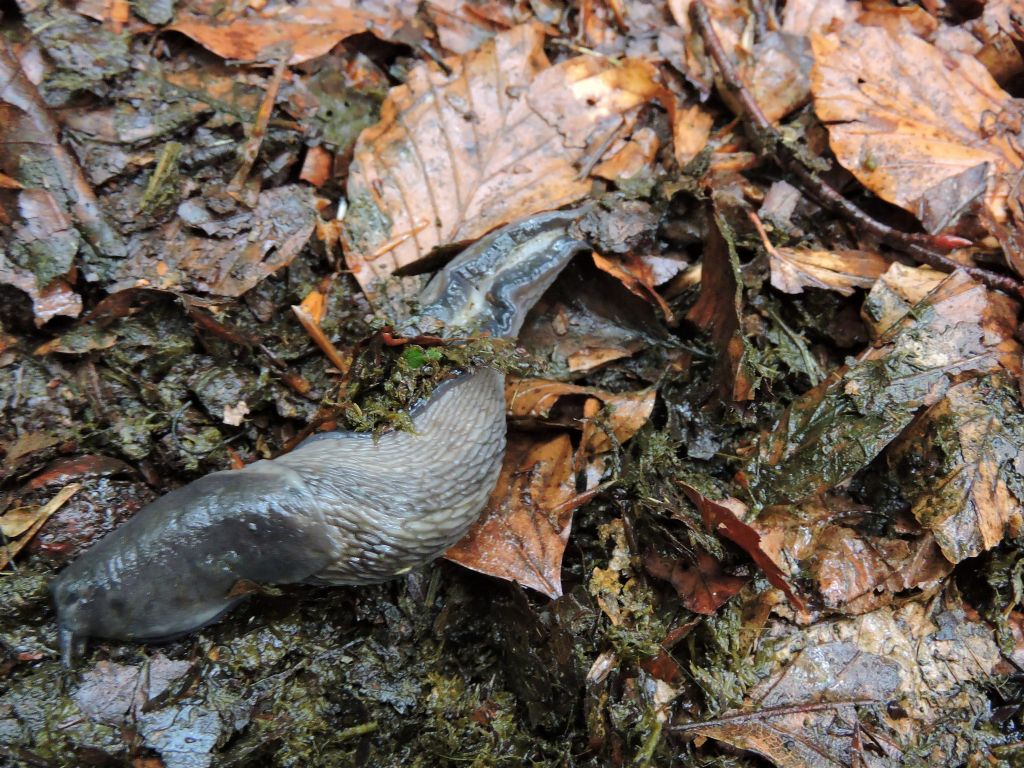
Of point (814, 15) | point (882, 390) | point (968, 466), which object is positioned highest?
point (814, 15)

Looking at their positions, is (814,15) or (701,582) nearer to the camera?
(701,582)

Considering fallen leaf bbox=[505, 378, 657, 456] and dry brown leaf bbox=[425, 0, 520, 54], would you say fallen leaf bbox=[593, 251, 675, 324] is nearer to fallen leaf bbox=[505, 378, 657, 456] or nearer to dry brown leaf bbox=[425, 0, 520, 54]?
fallen leaf bbox=[505, 378, 657, 456]

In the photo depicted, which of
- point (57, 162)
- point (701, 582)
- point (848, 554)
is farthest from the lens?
point (57, 162)

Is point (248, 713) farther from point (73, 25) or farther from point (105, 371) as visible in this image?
point (73, 25)

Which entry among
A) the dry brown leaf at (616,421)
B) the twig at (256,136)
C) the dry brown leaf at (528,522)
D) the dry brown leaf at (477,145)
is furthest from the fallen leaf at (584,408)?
the twig at (256,136)

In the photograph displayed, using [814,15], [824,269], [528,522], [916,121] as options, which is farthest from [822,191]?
[528,522]

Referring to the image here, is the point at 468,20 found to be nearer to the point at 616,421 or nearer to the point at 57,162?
the point at 57,162
